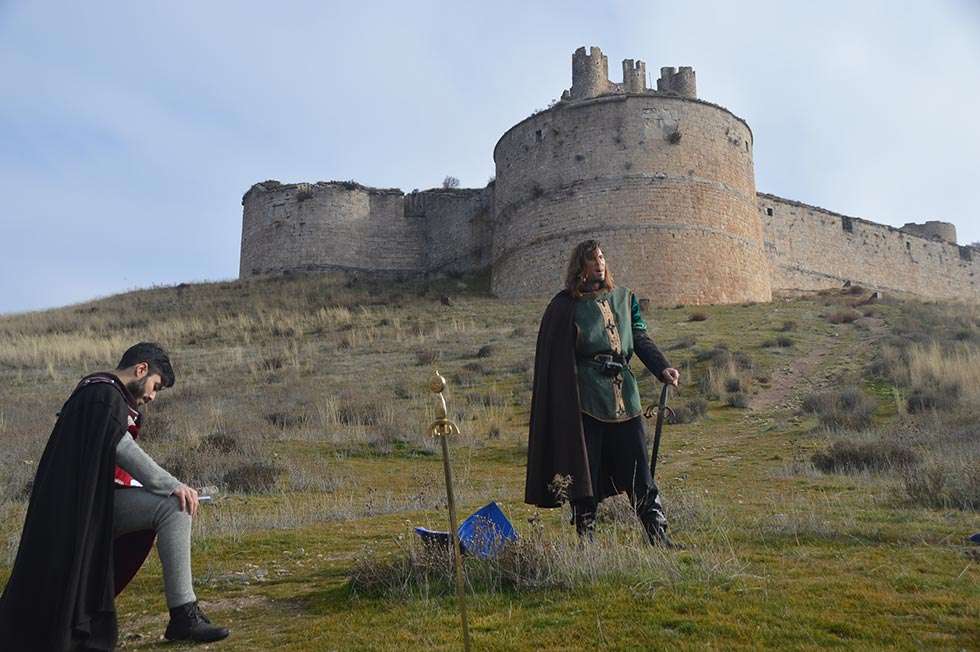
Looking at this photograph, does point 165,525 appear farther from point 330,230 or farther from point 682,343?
point 330,230

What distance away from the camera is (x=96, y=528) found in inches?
145

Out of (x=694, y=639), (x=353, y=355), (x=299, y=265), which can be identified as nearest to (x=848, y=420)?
(x=694, y=639)

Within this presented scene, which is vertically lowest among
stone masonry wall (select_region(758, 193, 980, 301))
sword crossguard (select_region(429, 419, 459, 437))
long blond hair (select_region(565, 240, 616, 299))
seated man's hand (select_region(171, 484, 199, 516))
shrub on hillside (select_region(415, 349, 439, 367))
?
seated man's hand (select_region(171, 484, 199, 516))

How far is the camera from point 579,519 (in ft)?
16.5

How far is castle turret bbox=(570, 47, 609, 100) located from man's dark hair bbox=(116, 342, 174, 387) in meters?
26.8

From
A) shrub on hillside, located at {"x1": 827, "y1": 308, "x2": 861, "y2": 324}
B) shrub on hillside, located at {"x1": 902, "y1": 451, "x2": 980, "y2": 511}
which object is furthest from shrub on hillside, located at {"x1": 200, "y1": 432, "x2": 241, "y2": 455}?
shrub on hillside, located at {"x1": 827, "y1": 308, "x2": 861, "y2": 324}

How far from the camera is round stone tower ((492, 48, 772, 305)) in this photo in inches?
1011

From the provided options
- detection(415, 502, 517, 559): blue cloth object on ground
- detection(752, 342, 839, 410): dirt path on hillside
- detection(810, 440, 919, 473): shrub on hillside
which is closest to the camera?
detection(415, 502, 517, 559): blue cloth object on ground

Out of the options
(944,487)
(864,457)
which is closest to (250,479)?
(864,457)

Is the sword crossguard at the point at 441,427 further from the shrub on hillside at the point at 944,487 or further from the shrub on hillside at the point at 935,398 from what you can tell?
the shrub on hillside at the point at 935,398

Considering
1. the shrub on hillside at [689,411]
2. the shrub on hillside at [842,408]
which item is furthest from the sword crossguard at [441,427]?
the shrub on hillside at [689,411]

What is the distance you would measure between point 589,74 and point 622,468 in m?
26.4

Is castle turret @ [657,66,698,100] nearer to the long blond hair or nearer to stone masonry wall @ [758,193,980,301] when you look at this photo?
stone masonry wall @ [758,193,980,301]

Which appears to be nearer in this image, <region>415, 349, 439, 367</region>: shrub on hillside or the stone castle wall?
<region>415, 349, 439, 367</region>: shrub on hillside
